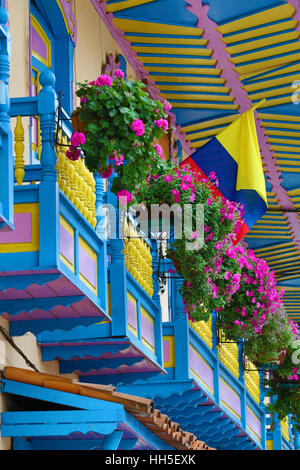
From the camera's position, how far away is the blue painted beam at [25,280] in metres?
6.91

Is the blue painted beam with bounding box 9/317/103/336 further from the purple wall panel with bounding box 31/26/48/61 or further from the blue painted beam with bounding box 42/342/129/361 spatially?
the purple wall panel with bounding box 31/26/48/61

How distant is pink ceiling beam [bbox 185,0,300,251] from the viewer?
1315cm

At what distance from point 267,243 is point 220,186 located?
38.5ft

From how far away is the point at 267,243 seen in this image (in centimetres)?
2372

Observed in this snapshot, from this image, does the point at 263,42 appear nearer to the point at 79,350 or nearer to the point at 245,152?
the point at 245,152

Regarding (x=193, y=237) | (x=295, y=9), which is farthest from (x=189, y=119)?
(x=193, y=237)

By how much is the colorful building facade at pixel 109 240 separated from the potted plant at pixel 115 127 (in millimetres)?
167

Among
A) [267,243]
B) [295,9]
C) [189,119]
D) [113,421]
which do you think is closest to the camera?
[113,421]

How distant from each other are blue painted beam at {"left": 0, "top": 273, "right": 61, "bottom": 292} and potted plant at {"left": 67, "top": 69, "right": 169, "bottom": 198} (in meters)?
0.94

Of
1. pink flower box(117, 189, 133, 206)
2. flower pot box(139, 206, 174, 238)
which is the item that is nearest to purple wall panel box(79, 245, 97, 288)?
pink flower box(117, 189, 133, 206)

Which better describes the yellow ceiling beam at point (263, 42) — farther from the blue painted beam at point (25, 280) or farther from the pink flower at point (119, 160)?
the blue painted beam at point (25, 280)

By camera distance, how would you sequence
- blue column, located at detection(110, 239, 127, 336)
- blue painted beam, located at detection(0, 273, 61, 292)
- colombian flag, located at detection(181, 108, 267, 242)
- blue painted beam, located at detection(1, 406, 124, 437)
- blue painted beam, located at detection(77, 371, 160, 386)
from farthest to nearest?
1. colombian flag, located at detection(181, 108, 267, 242)
2. blue painted beam, located at detection(77, 371, 160, 386)
3. blue column, located at detection(110, 239, 127, 336)
4. blue painted beam, located at detection(1, 406, 124, 437)
5. blue painted beam, located at detection(0, 273, 61, 292)

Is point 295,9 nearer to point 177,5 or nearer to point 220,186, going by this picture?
point 177,5

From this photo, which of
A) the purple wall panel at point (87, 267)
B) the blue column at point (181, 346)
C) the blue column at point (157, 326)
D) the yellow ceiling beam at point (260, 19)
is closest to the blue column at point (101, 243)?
the purple wall panel at point (87, 267)
